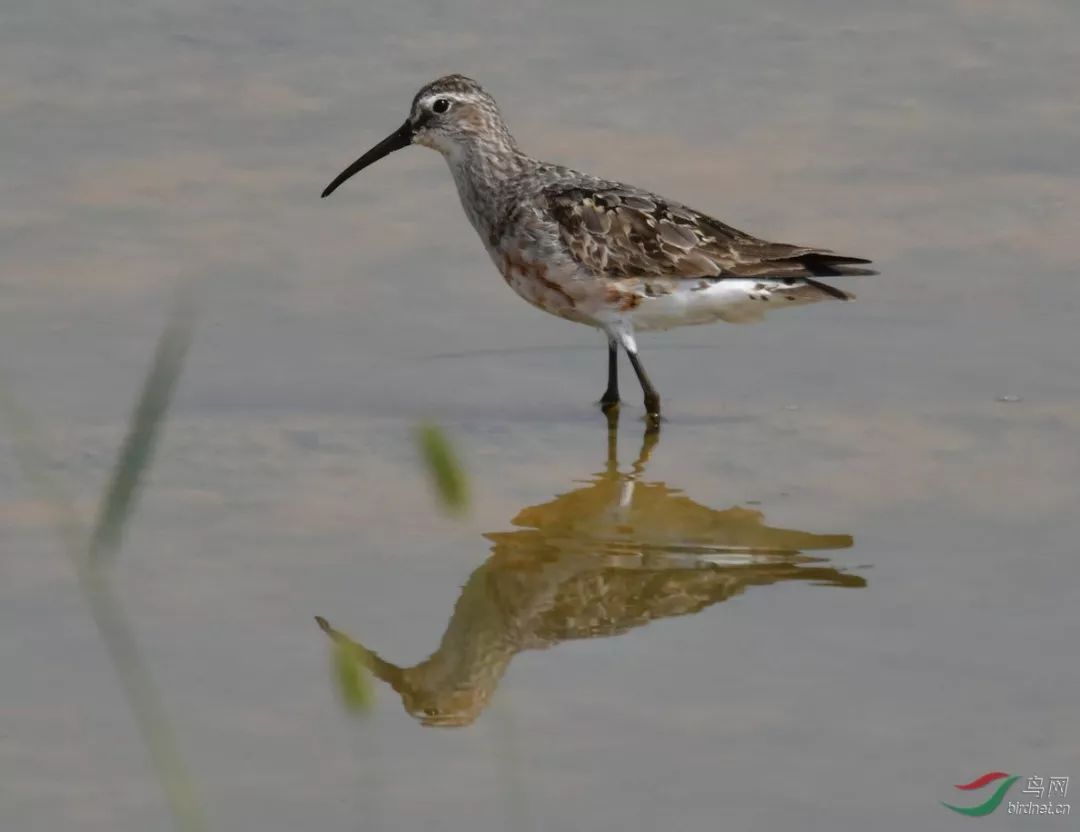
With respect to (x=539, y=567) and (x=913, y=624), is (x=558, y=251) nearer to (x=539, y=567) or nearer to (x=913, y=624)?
(x=539, y=567)

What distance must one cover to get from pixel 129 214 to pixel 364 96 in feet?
7.32

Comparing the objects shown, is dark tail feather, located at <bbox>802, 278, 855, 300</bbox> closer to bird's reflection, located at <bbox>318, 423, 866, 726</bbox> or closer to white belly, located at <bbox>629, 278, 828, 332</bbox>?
white belly, located at <bbox>629, 278, 828, 332</bbox>

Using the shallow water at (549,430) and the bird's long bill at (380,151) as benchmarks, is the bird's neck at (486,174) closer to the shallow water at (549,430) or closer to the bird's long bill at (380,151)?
the bird's long bill at (380,151)

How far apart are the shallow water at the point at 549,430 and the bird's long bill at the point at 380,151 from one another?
0.99 feet

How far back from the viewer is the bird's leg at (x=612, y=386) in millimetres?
10344

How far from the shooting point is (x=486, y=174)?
11188 mm

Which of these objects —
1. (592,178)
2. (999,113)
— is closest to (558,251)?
(592,178)

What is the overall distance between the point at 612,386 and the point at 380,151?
2233 millimetres

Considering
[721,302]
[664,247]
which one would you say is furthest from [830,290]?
[664,247]

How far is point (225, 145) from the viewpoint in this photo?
43.2 feet

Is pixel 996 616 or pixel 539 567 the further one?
pixel 539 567

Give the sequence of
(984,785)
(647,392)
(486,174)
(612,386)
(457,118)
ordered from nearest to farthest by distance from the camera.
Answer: (984,785)
(647,392)
(612,386)
(486,174)
(457,118)

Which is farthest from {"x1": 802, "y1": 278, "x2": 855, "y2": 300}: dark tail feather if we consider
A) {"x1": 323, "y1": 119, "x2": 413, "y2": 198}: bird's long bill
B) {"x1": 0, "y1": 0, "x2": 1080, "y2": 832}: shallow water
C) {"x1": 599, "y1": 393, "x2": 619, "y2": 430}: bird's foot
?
{"x1": 323, "y1": 119, "x2": 413, "y2": 198}: bird's long bill

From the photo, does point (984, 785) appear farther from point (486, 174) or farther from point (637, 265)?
A: point (486, 174)
